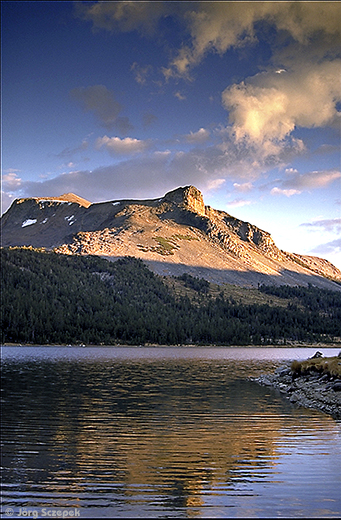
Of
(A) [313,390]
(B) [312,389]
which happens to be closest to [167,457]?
(A) [313,390]

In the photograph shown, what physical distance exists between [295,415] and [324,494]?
22.3 metres

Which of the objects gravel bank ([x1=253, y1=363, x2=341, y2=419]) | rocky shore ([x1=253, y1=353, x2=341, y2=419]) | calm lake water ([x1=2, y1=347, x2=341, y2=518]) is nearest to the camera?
calm lake water ([x1=2, y1=347, x2=341, y2=518])

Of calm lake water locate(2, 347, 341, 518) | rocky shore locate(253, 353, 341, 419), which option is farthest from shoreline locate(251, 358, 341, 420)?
calm lake water locate(2, 347, 341, 518)

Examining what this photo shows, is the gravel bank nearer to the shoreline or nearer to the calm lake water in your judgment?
the shoreline

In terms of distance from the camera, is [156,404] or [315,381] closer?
[156,404]

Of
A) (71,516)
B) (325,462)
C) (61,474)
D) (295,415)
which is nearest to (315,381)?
(295,415)

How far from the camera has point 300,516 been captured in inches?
644

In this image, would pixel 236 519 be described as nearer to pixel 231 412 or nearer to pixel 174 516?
pixel 174 516

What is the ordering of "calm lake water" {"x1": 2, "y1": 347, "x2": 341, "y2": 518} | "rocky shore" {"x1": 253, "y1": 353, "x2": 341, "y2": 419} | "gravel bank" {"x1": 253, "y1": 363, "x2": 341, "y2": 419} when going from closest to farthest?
"calm lake water" {"x1": 2, "y1": 347, "x2": 341, "y2": 518} → "gravel bank" {"x1": 253, "y1": 363, "x2": 341, "y2": 419} → "rocky shore" {"x1": 253, "y1": 353, "x2": 341, "y2": 419}

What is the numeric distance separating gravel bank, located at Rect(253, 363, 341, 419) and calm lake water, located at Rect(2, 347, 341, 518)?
6.18 ft

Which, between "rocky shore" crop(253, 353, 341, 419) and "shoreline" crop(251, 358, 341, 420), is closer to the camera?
"shoreline" crop(251, 358, 341, 420)

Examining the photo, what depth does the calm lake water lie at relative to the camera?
689 inches

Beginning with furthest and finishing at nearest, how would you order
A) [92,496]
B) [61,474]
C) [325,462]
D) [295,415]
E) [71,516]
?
1. [295,415]
2. [325,462]
3. [61,474]
4. [92,496]
5. [71,516]

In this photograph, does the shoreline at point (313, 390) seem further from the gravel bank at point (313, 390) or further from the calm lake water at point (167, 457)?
the calm lake water at point (167, 457)
